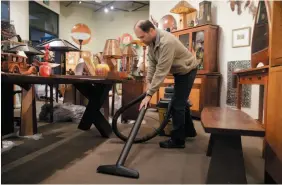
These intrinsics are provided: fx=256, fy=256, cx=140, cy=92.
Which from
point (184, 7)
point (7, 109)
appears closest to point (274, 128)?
point (7, 109)

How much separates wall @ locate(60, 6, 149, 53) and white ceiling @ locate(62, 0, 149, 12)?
157 millimetres

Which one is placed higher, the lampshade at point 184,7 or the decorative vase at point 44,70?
the lampshade at point 184,7

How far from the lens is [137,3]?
29.5 feet

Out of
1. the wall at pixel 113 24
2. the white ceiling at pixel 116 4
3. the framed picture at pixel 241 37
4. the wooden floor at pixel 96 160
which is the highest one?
the white ceiling at pixel 116 4

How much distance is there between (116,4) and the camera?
9117mm

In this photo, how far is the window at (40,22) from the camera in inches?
296

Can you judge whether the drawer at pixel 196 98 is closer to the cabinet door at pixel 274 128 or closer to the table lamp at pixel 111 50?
the table lamp at pixel 111 50

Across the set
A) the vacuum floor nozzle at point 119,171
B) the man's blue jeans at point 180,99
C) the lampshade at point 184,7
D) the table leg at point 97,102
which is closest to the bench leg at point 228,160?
the vacuum floor nozzle at point 119,171

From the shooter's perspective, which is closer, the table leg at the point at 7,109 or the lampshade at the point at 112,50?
the table leg at the point at 7,109

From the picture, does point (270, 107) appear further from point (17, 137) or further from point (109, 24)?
point (109, 24)

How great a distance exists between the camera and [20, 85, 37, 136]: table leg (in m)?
2.88

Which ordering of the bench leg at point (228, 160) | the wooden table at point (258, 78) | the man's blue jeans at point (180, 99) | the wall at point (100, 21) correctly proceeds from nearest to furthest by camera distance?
the bench leg at point (228, 160) < the wooden table at point (258, 78) < the man's blue jeans at point (180, 99) < the wall at point (100, 21)

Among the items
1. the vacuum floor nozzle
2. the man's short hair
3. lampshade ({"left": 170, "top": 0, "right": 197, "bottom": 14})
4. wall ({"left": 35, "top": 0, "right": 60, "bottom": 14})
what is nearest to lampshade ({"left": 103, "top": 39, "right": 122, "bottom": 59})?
the man's short hair

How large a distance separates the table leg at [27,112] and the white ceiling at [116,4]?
262 inches
